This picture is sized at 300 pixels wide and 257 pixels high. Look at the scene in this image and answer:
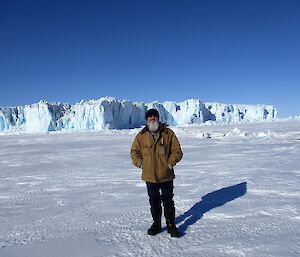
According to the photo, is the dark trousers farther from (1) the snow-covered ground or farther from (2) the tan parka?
(1) the snow-covered ground

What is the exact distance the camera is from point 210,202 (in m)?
Answer: 4.58

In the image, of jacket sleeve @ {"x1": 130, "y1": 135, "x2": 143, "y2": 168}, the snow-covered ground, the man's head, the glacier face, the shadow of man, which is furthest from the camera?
the glacier face

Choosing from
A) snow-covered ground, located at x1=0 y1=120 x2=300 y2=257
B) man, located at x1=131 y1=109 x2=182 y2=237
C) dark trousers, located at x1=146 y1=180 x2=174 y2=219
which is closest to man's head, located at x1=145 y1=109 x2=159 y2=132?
man, located at x1=131 y1=109 x2=182 y2=237

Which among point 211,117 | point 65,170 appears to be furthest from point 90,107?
point 65,170

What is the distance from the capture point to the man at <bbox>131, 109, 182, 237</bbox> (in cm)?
327

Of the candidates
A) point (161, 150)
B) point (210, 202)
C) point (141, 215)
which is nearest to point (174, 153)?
point (161, 150)

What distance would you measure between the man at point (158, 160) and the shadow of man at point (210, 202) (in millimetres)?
271

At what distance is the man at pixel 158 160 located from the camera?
3270mm

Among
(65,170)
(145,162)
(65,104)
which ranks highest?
(65,104)

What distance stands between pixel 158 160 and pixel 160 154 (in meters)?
0.06

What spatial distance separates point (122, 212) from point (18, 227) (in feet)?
3.83

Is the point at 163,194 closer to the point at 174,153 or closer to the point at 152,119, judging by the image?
the point at 174,153

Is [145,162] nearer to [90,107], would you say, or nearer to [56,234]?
[56,234]

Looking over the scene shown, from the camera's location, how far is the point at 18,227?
367cm
